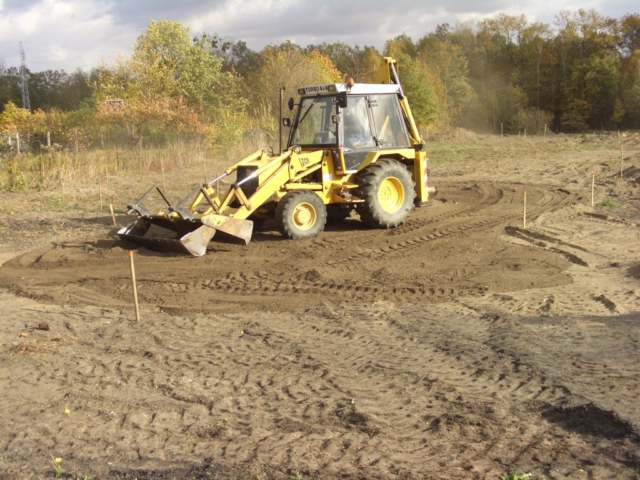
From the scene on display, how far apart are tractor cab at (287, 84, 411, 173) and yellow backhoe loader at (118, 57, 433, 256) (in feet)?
0.06

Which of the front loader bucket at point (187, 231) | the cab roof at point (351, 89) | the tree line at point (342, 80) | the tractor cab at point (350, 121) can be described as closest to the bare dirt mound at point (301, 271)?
the front loader bucket at point (187, 231)

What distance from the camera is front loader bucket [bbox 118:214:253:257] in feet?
33.7

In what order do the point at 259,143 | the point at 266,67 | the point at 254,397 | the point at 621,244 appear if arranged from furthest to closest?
the point at 266,67
the point at 259,143
the point at 621,244
the point at 254,397

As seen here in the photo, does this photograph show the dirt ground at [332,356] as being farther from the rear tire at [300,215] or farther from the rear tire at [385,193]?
the rear tire at [385,193]

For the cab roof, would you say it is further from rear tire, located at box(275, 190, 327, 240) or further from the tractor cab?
rear tire, located at box(275, 190, 327, 240)

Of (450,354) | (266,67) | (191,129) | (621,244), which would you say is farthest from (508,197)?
(266,67)

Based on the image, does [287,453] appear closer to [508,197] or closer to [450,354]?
[450,354]

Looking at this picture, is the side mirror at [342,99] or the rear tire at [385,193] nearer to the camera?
the side mirror at [342,99]

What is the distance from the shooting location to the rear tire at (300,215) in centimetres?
1119

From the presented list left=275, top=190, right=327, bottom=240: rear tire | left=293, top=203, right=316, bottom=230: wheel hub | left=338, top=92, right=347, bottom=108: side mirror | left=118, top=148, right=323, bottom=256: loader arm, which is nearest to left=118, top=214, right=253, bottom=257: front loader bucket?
left=118, top=148, right=323, bottom=256: loader arm

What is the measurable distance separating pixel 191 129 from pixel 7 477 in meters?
26.0

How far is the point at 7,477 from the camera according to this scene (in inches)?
173

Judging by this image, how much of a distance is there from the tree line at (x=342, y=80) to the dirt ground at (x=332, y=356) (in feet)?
46.0

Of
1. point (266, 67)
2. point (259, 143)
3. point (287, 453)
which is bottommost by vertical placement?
point (287, 453)
